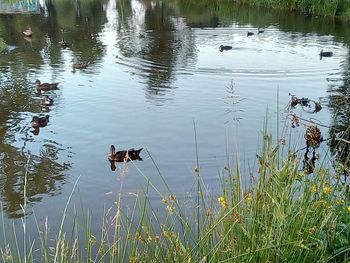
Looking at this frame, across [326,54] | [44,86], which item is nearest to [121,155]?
[44,86]

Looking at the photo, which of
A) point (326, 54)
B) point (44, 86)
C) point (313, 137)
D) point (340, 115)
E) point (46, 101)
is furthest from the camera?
point (326, 54)

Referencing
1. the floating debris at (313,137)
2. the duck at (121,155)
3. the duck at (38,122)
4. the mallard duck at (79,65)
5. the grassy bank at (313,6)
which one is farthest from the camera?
the grassy bank at (313,6)

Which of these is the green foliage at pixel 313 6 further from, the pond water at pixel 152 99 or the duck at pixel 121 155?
the duck at pixel 121 155

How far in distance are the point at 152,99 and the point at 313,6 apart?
58.8 ft

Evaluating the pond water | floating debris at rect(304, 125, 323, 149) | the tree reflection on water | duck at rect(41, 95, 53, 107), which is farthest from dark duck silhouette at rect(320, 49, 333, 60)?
duck at rect(41, 95, 53, 107)

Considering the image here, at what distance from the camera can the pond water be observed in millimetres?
8273

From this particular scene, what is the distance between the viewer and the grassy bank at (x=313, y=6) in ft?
86.0

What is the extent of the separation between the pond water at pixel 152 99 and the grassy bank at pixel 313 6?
4.93 ft

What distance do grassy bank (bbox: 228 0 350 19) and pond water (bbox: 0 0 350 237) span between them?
1.50 meters

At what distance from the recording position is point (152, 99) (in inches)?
505

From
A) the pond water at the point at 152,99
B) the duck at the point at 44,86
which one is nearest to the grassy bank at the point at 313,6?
the pond water at the point at 152,99

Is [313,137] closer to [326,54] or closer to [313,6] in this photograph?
[326,54]

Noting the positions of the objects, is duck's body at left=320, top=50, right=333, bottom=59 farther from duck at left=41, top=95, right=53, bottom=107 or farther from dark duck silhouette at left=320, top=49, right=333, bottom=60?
duck at left=41, top=95, right=53, bottom=107

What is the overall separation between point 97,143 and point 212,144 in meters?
2.27
